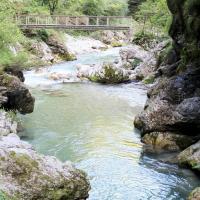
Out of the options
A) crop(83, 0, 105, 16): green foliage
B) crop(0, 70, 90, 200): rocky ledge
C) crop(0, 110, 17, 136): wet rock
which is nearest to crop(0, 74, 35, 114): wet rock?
crop(0, 110, 17, 136): wet rock

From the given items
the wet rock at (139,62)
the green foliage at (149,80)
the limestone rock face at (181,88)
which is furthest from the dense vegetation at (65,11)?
the limestone rock face at (181,88)

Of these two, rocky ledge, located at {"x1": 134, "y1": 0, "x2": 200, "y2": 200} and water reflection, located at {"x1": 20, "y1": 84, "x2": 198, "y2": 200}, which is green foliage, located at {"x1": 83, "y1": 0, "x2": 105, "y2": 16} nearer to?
water reflection, located at {"x1": 20, "y1": 84, "x2": 198, "y2": 200}

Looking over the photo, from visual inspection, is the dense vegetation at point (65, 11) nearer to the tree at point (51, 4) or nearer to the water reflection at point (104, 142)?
the tree at point (51, 4)

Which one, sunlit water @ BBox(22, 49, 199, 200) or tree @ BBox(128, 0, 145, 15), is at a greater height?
tree @ BBox(128, 0, 145, 15)

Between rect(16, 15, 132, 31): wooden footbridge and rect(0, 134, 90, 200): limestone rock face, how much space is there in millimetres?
31489

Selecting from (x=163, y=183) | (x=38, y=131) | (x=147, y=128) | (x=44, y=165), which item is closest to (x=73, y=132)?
(x=38, y=131)

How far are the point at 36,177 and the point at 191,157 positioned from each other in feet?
21.6

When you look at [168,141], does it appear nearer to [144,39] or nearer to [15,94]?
[15,94]

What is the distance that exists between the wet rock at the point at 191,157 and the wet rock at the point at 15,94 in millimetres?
8101

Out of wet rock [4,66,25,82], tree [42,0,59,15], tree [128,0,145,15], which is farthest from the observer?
tree [128,0,145,15]

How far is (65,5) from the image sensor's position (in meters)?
62.8

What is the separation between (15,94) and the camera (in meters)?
19.3

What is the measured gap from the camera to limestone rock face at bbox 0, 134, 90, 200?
970 centimetres

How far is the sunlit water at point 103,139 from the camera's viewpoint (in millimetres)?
13383
